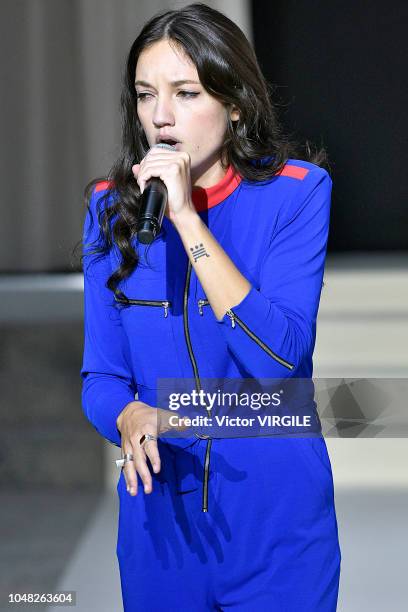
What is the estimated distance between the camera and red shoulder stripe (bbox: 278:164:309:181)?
1.34m

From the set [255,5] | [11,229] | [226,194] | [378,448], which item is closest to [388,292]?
[378,448]

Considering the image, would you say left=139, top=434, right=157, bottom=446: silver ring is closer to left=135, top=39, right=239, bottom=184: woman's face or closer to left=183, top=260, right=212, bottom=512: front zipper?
left=183, top=260, right=212, bottom=512: front zipper

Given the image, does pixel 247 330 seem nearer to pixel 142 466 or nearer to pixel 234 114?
pixel 142 466

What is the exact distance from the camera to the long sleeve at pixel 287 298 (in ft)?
3.86

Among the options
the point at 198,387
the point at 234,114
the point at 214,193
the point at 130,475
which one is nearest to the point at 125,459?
the point at 130,475

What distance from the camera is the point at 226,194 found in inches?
53.7

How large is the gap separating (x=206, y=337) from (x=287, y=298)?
0.11m

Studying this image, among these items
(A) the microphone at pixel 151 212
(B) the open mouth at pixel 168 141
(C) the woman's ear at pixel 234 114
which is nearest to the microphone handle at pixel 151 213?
(A) the microphone at pixel 151 212

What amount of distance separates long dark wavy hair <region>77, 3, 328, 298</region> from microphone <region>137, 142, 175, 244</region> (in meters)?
0.15

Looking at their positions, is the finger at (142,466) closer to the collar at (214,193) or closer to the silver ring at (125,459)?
the silver ring at (125,459)

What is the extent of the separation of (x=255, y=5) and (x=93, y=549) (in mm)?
4223

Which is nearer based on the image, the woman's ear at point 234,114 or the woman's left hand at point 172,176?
the woman's left hand at point 172,176

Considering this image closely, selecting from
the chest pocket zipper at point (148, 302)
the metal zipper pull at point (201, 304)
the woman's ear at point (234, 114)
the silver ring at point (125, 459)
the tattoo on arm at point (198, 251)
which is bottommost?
the silver ring at point (125, 459)

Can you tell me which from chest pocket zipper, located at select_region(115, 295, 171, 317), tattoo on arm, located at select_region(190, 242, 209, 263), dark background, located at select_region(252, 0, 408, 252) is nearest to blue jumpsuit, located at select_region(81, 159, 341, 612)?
chest pocket zipper, located at select_region(115, 295, 171, 317)
